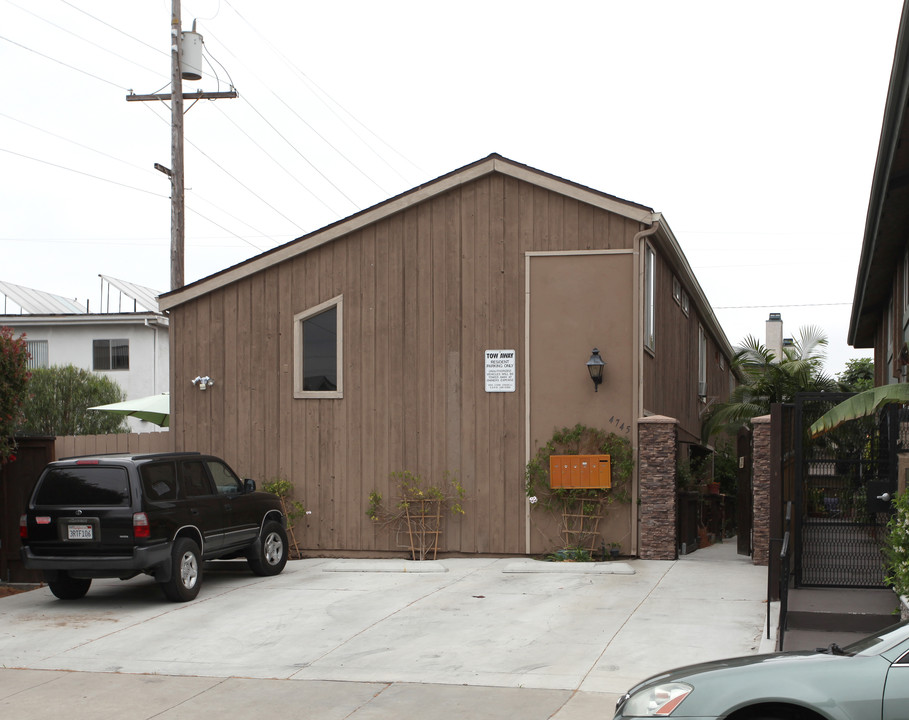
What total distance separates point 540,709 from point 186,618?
204 inches

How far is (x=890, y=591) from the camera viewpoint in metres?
10.3

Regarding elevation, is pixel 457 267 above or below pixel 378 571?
above

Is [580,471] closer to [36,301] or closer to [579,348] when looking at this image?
[579,348]

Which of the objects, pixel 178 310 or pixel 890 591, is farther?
pixel 178 310

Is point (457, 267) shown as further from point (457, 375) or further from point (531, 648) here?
point (531, 648)

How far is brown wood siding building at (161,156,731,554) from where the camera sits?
14625 millimetres

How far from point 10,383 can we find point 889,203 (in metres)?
10.8

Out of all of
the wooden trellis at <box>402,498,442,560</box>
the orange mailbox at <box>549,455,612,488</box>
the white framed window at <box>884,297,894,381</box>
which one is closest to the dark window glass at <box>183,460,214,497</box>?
the wooden trellis at <box>402,498,442,560</box>

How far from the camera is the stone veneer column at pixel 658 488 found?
14.2 metres

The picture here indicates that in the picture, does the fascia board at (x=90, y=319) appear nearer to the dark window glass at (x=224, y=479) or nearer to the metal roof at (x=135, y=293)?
the metal roof at (x=135, y=293)

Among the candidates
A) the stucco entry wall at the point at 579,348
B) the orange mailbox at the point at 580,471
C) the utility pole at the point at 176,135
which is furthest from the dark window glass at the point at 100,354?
the orange mailbox at the point at 580,471

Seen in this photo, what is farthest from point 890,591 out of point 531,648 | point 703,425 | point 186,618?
point 703,425

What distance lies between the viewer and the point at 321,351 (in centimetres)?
1570

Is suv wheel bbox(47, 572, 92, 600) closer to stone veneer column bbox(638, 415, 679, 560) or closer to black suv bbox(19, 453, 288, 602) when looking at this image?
black suv bbox(19, 453, 288, 602)
